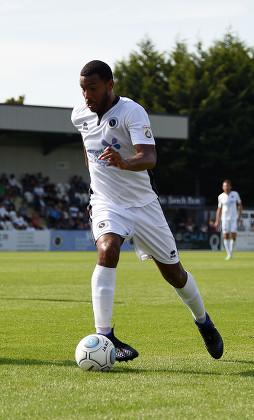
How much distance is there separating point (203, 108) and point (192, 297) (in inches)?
2068

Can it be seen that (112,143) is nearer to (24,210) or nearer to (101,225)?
(101,225)

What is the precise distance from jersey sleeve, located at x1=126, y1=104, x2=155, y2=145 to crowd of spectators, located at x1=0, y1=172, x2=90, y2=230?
31.2 m

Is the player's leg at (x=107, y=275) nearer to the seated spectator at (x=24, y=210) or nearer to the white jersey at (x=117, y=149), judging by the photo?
the white jersey at (x=117, y=149)

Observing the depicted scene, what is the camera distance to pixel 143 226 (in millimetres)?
5879

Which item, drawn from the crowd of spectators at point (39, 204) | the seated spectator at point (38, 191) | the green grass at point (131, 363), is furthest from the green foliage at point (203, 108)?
the green grass at point (131, 363)

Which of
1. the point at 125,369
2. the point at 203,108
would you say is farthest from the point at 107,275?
the point at 203,108

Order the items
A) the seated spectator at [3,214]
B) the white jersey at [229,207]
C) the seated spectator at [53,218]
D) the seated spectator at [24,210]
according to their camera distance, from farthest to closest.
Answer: the seated spectator at [53,218]
the seated spectator at [24,210]
the seated spectator at [3,214]
the white jersey at [229,207]

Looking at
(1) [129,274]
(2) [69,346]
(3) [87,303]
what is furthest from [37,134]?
(2) [69,346]

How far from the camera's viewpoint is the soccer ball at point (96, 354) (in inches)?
211

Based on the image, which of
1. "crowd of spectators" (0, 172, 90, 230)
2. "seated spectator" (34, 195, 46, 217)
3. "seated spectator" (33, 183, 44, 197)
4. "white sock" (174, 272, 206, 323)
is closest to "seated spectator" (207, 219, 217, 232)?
"crowd of spectators" (0, 172, 90, 230)

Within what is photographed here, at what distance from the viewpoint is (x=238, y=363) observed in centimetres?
590

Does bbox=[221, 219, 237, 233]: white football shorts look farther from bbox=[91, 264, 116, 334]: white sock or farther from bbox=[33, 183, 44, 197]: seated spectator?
bbox=[91, 264, 116, 334]: white sock

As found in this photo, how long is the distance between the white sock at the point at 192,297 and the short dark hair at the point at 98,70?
1.74 metres

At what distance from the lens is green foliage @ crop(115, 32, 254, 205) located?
58094mm
